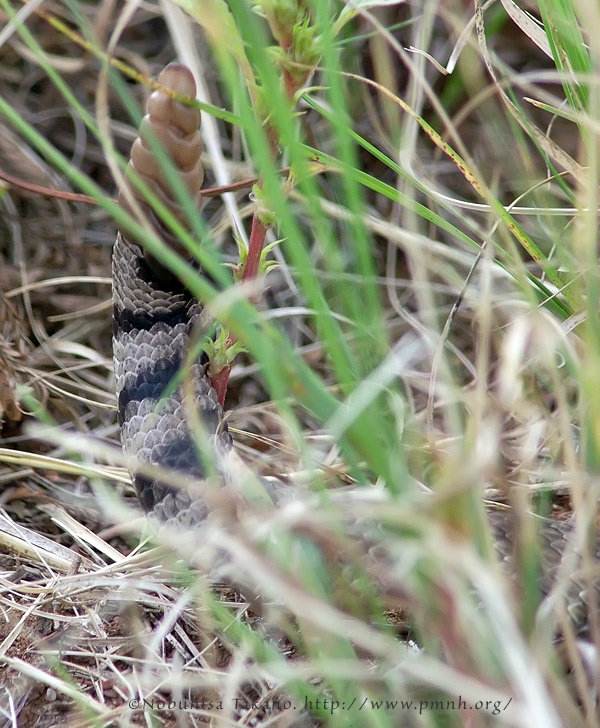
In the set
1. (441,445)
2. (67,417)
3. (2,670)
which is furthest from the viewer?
(67,417)

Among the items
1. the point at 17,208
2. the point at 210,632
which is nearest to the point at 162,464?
the point at 210,632

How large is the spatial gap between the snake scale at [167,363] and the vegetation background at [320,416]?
74 millimetres

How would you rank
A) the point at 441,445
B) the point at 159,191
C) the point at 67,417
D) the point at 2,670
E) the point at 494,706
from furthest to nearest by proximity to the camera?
the point at 67,417 → the point at 441,445 → the point at 159,191 → the point at 2,670 → the point at 494,706

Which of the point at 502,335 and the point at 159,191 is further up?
the point at 159,191

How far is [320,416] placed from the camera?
35.3 inches

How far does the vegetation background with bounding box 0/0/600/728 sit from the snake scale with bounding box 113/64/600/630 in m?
0.07

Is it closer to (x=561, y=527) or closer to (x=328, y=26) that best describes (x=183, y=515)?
(x=561, y=527)

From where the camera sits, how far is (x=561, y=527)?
4.33 ft

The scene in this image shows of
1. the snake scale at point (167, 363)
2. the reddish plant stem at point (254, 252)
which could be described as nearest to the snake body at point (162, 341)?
the snake scale at point (167, 363)

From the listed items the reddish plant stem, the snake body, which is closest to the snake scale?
the snake body

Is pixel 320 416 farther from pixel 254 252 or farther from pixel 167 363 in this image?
pixel 167 363

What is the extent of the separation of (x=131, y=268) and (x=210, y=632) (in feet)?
2.54

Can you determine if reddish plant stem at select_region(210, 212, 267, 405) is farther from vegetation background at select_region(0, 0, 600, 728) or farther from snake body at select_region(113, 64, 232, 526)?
snake body at select_region(113, 64, 232, 526)

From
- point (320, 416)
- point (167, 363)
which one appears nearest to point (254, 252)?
point (167, 363)
